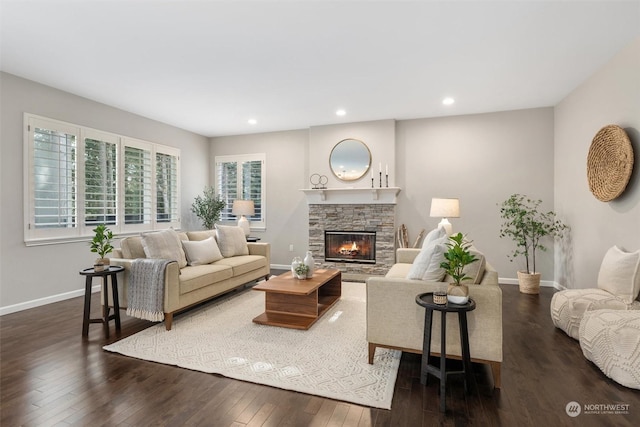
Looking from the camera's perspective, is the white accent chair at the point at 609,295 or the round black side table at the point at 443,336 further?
the white accent chair at the point at 609,295

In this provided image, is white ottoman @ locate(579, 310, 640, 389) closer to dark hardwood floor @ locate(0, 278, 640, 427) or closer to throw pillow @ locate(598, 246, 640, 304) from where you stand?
dark hardwood floor @ locate(0, 278, 640, 427)

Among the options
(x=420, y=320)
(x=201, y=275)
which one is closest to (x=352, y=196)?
(x=201, y=275)

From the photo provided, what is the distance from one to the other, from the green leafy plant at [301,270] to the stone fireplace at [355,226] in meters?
2.14

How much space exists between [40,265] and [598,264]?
6838 millimetres

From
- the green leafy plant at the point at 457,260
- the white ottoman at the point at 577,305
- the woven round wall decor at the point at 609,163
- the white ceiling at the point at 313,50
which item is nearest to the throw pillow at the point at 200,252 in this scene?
the white ceiling at the point at 313,50

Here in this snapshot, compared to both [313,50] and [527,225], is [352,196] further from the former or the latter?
[313,50]

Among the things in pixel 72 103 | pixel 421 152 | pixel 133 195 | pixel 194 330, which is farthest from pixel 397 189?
pixel 72 103

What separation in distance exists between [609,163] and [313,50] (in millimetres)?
3398

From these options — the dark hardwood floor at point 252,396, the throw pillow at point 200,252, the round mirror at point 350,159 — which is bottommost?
the dark hardwood floor at point 252,396

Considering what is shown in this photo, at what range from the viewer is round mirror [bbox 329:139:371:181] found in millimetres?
6059

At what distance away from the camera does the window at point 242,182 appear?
273 inches

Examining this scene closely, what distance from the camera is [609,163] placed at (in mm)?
3604

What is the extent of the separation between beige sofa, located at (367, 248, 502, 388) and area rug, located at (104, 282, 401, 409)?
0.91 feet

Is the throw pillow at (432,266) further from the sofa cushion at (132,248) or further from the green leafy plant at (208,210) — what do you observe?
the green leafy plant at (208,210)
